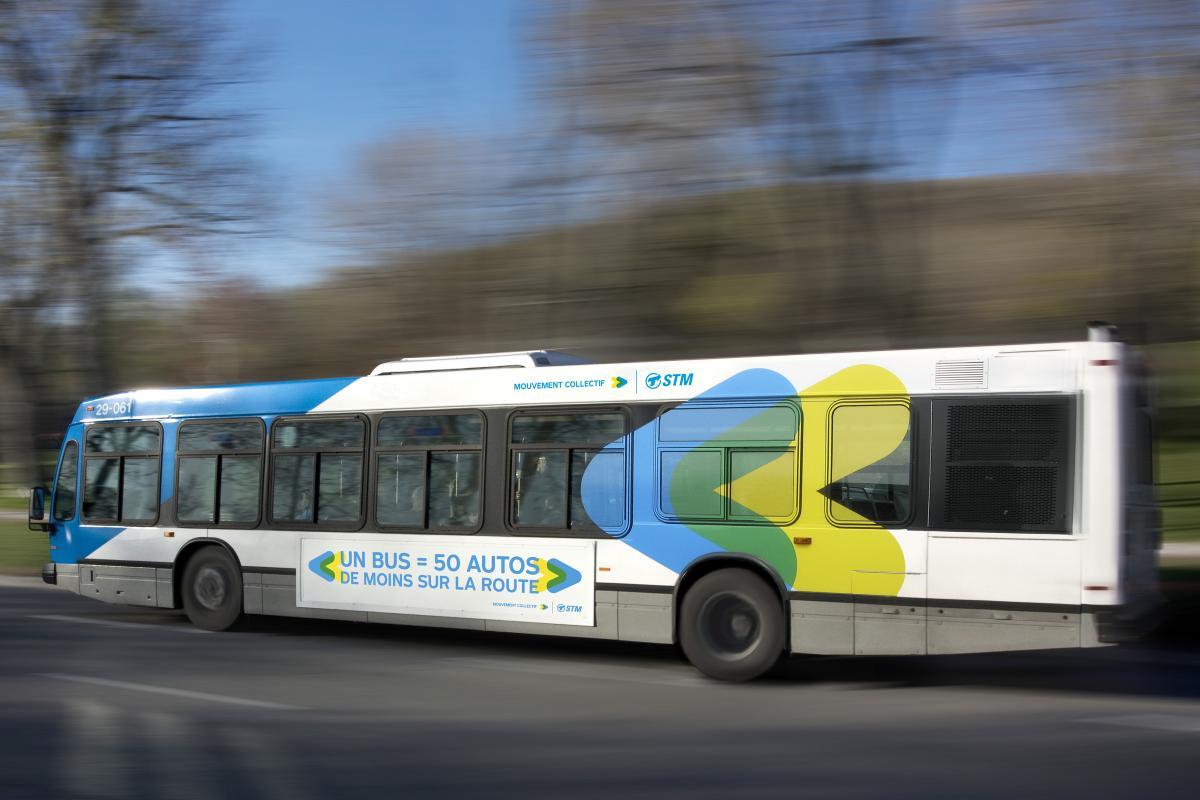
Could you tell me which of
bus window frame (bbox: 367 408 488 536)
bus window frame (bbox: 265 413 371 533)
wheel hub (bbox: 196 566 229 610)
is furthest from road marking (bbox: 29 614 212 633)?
bus window frame (bbox: 367 408 488 536)

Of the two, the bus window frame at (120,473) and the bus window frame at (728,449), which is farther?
the bus window frame at (120,473)

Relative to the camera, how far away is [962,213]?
54.1 feet

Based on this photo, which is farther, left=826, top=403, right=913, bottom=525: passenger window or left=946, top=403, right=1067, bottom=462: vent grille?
left=826, top=403, right=913, bottom=525: passenger window

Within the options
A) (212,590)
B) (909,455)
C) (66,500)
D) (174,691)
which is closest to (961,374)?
(909,455)

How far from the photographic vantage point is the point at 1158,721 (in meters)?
7.75

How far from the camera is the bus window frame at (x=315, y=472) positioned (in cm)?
1155

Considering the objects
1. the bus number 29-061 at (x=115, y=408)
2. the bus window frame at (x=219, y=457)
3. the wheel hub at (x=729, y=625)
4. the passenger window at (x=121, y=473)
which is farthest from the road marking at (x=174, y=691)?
the bus number 29-061 at (x=115, y=408)

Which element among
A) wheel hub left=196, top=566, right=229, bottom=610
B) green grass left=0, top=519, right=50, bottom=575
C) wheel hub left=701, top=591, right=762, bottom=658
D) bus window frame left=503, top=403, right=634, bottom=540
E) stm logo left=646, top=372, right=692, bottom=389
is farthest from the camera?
green grass left=0, top=519, right=50, bottom=575

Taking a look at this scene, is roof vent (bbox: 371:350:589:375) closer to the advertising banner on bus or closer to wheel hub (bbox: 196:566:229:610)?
the advertising banner on bus

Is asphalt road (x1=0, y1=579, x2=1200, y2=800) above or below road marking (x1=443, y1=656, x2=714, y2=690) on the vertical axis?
above

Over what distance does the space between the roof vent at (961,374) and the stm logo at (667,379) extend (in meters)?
2.07

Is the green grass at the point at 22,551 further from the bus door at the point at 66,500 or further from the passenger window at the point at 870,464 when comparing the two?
the passenger window at the point at 870,464

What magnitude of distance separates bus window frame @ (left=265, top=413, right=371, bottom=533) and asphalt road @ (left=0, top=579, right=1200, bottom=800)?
118 cm

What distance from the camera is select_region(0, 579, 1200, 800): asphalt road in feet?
19.7
